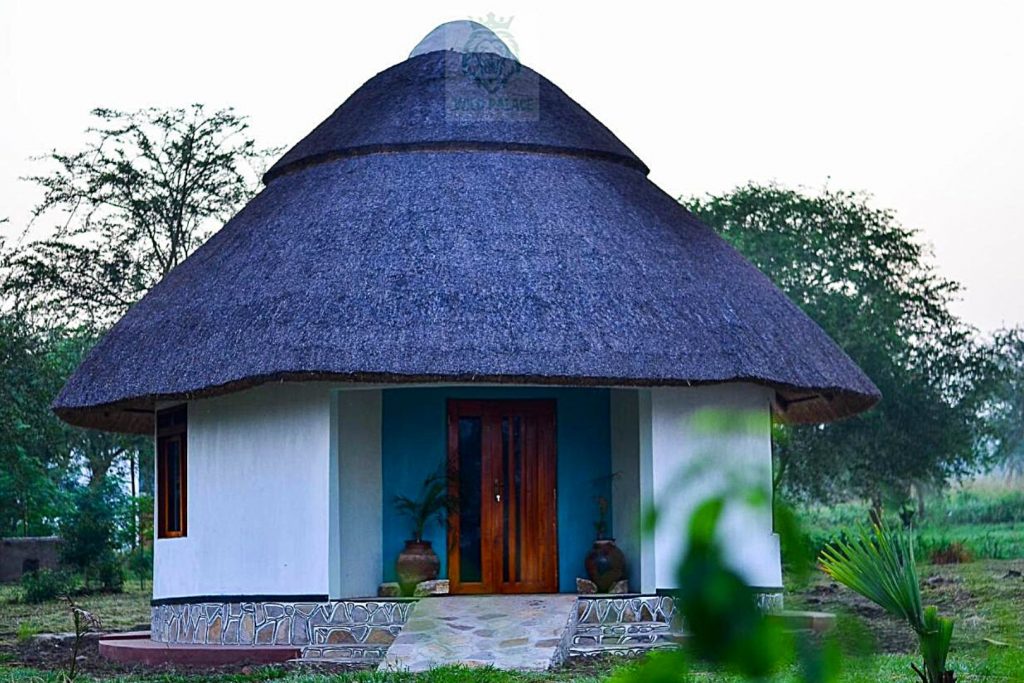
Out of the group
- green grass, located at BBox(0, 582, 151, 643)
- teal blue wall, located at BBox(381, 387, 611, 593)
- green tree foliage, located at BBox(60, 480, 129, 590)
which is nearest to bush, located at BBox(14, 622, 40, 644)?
green grass, located at BBox(0, 582, 151, 643)

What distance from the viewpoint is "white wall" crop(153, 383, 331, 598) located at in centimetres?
1123

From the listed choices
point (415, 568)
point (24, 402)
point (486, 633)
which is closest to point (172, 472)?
point (415, 568)

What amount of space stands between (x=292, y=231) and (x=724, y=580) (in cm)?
1166

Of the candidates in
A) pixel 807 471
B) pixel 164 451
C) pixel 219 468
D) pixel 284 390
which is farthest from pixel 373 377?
pixel 807 471

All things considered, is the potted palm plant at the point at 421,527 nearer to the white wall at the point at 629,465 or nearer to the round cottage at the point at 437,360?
the round cottage at the point at 437,360

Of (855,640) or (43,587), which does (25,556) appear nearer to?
(43,587)

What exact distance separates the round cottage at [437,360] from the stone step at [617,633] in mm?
375

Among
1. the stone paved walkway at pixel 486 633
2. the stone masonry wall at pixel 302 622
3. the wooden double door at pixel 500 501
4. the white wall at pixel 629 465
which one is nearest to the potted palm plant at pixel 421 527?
the wooden double door at pixel 500 501

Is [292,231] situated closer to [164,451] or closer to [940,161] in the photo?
[164,451]

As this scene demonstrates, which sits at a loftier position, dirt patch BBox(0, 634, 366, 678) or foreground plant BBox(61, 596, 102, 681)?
foreground plant BBox(61, 596, 102, 681)

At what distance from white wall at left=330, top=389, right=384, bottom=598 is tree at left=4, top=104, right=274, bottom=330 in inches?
387

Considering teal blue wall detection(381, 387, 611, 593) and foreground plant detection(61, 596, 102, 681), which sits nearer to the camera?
foreground plant detection(61, 596, 102, 681)

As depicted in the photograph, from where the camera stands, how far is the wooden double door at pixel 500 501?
12312mm

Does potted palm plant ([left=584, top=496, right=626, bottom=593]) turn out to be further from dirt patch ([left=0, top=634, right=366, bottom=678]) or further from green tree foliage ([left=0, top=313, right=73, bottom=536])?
green tree foliage ([left=0, top=313, right=73, bottom=536])
